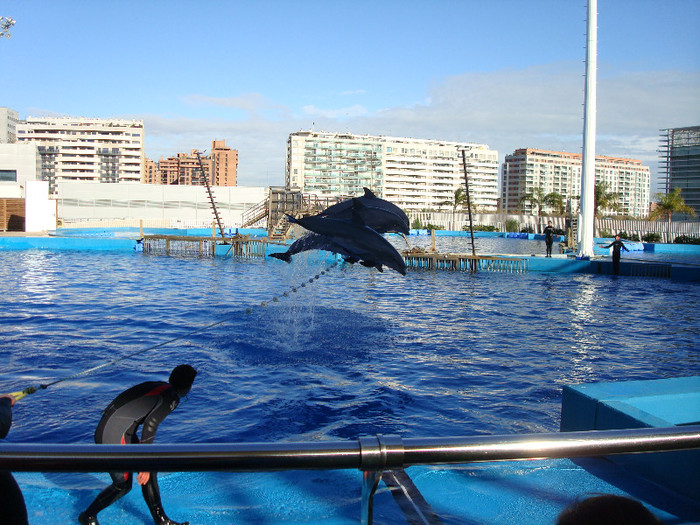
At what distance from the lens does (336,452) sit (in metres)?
1.48

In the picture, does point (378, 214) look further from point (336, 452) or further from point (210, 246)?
point (210, 246)

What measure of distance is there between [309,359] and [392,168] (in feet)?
501

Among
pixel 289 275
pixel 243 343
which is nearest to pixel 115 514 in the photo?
pixel 243 343

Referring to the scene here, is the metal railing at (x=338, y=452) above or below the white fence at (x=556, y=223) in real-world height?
below

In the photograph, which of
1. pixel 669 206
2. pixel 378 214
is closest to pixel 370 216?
pixel 378 214

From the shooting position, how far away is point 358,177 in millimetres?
146750

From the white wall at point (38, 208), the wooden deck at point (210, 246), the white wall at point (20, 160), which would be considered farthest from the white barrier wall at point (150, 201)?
the wooden deck at point (210, 246)

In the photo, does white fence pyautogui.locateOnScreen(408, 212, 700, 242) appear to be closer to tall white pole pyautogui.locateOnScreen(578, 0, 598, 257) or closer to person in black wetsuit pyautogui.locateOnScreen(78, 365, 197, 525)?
tall white pole pyautogui.locateOnScreen(578, 0, 598, 257)

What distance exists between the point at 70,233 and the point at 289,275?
24587 millimetres

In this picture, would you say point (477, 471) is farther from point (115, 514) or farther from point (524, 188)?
point (524, 188)

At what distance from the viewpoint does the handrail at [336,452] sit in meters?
1.40

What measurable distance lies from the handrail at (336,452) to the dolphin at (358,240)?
5.50 m

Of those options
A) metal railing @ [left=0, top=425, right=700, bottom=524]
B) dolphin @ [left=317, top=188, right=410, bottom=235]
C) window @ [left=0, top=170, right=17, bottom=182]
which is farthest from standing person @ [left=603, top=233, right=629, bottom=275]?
window @ [left=0, top=170, right=17, bottom=182]

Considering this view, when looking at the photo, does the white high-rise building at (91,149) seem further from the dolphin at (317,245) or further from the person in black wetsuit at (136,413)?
the person in black wetsuit at (136,413)
